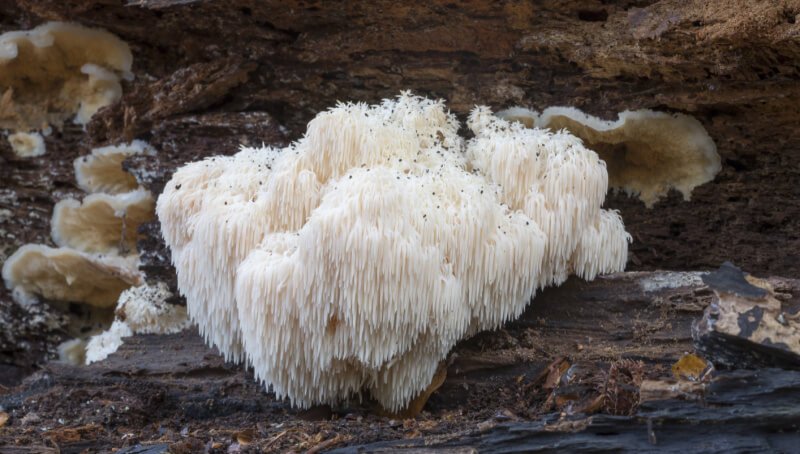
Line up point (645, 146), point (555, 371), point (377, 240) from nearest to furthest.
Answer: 1. point (377, 240)
2. point (555, 371)
3. point (645, 146)

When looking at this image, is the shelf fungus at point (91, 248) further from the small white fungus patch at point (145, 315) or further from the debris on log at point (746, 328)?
the debris on log at point (746, 328)

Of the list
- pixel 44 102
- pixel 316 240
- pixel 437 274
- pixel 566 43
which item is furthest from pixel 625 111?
pixel 44 102

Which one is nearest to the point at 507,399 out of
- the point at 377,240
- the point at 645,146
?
the point at 377,240

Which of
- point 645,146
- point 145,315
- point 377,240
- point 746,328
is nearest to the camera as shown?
point 746,328

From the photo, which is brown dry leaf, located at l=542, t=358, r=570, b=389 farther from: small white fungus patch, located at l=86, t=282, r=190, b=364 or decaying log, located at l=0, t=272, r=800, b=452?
small white fungus patch, located at l=86, t=282, r=190, b=364

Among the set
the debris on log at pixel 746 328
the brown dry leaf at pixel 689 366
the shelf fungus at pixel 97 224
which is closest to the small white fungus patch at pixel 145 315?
the shelf fungus at pixel 97 224

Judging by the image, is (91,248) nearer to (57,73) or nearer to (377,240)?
(57,73)
